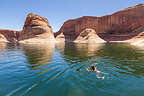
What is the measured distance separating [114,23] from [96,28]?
1388 centimetres

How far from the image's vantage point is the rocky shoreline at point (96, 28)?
50.5 metres

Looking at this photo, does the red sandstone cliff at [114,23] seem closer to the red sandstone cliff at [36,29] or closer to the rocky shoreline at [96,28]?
the rocky shoreline at [96,28]

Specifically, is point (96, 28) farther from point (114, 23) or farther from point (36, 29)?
point (36, 29)

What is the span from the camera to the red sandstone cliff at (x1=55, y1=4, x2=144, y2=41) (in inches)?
2296

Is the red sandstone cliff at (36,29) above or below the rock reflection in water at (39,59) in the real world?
above

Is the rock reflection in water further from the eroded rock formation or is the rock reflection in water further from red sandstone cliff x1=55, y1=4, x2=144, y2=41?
red sandstone cliff x1=55, y1=4, x2=144, y2=41

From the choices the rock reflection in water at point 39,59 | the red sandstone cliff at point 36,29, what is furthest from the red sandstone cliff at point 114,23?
the rock reflection in water at point 39,59

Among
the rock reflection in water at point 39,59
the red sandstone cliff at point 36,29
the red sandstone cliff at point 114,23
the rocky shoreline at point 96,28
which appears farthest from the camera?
the red sandstone cliff at point 114,23

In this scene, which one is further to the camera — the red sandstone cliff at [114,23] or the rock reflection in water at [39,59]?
the red sandstone cliff at [114,23]

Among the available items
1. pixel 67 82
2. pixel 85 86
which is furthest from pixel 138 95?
pixel 67 82

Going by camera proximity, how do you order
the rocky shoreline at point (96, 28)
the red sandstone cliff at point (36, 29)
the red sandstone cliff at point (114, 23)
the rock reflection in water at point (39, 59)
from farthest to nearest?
the red sandstone cliff at point (114, 23), the rocky shoreline at point (96, 28), the red sandstone cliff at point (36, 29), the rock reflection in water at point (39, 59)

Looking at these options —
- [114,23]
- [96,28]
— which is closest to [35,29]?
[96,28]

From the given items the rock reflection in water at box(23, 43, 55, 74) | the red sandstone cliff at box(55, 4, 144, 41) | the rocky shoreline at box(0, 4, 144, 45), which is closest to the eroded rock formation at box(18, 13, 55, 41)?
the rocky shoreline at box(0, 4, 144, 45)

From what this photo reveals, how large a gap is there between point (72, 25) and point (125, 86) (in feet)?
255
